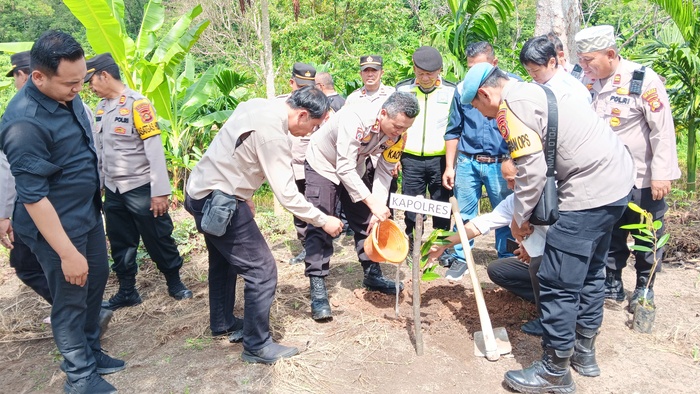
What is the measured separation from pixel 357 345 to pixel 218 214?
1.28 meters

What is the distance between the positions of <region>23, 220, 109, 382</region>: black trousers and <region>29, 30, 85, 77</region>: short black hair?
0.88 metres

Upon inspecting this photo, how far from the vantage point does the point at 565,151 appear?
8.97ft

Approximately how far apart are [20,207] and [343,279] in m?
2.60

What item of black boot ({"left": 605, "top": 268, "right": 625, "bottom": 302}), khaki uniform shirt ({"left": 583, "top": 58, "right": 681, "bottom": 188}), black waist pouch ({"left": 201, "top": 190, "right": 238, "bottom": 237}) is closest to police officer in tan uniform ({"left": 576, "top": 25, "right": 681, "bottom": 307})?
khaki uniform shirt ({"left": 583, "top": 58, "right": 681, "bottom": 188})

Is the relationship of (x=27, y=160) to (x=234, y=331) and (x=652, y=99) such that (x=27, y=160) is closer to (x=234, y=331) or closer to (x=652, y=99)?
(x=234, y=331)

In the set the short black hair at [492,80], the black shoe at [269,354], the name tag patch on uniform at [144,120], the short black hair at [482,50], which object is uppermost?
the short black hair at [482,50]

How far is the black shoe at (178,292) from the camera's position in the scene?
14.6ft

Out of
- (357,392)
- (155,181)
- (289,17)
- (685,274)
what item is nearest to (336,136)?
(155,181)

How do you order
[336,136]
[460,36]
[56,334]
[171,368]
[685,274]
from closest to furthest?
[56,334] < [171,368] < [336,136] < [685,274] < [460,36]

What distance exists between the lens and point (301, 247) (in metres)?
5.77

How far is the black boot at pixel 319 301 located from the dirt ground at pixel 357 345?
0.07m

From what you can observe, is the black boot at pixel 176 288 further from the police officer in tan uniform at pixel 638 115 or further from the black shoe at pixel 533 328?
the police officer in tan uniform at pixel 638 115

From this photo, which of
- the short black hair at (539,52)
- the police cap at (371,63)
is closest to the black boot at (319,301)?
the short black hair at (539,52)

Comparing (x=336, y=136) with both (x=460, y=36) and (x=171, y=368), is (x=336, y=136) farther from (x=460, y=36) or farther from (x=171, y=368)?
(x=460, y=36)
